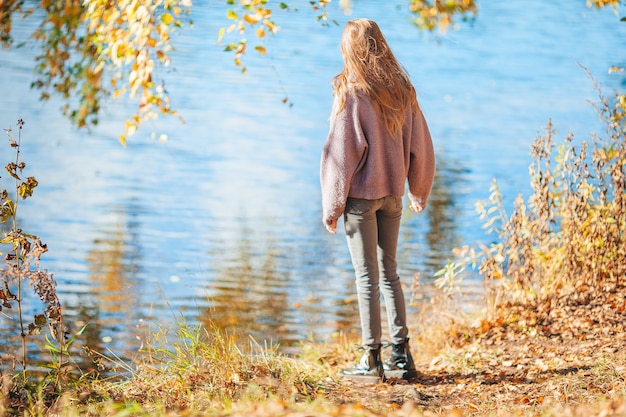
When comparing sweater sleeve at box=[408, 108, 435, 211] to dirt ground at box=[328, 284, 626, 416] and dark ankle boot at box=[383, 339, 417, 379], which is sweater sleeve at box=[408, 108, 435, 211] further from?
dirt ground at box=[328, 284, 626, 416]

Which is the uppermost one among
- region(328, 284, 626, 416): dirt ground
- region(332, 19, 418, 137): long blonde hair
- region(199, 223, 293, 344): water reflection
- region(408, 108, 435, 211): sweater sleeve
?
region(332, 19, 418, 137): long blonde hair

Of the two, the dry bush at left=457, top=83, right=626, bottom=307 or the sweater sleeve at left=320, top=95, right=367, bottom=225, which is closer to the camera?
the sweater sleeve at left=320, top=95, right=367, bottom=225

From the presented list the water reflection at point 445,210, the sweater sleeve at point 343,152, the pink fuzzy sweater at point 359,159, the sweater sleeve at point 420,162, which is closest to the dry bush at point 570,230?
the sweater sleeve at point 420,162

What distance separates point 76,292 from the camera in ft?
19.2

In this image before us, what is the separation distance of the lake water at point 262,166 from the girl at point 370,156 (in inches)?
30.9

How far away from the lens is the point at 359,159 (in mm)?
3611

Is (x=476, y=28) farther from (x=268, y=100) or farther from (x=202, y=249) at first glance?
(x=202, y=249)

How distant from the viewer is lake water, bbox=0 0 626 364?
5.89m

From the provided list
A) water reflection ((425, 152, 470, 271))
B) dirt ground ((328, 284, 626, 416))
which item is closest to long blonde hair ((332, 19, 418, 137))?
dirt ground ((328, 284, 626, 416))

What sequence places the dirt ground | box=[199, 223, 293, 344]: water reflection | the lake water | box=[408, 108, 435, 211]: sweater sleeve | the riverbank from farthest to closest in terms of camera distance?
the lake water
box=[199, 223, 293, 344]: water reflection
box=[408, 108, 435, 211]: sweater sleeve
the dirt ground
the riverbank

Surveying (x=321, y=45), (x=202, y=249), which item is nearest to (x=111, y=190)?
(x=202, y=249)

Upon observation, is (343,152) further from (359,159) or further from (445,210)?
(445,210)

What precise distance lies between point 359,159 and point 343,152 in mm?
80

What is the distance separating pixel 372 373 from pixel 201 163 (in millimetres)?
6958
